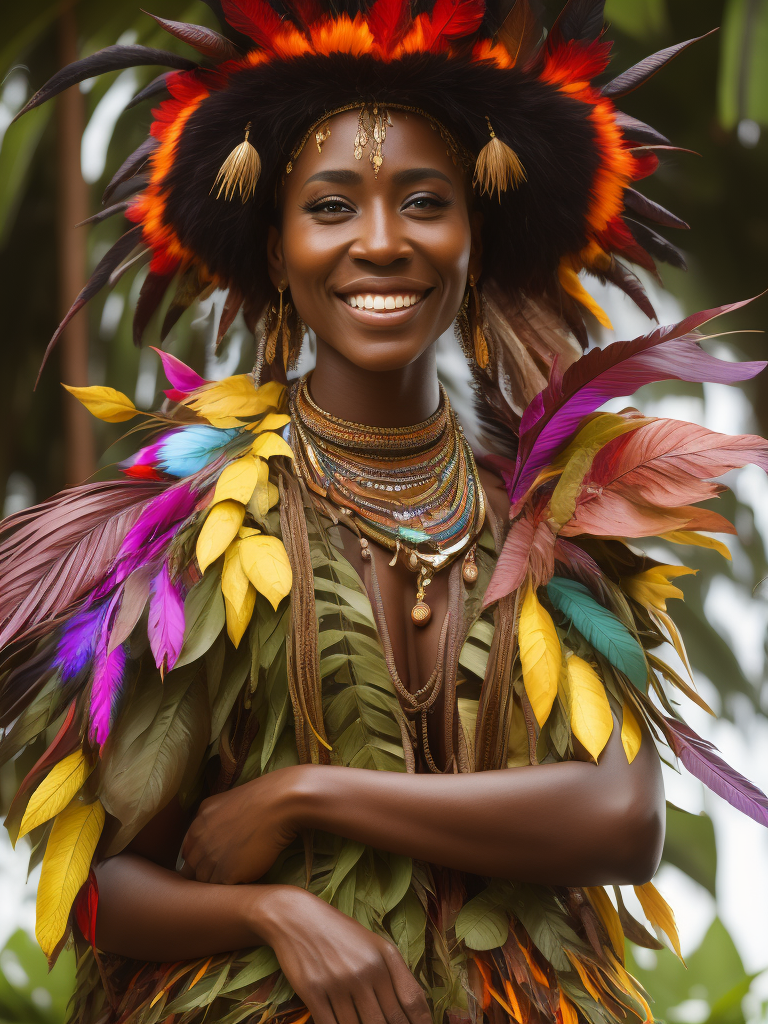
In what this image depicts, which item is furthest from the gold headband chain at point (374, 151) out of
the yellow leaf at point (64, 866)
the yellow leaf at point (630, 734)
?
the yellow leaf at point (64, 866)

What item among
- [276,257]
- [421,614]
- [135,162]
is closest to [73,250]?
[135,162]

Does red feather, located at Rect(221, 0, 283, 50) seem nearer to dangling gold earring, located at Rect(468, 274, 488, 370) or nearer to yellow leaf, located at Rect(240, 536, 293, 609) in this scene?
dangling gold earring, located at Rect(468, 274, 488, 370)

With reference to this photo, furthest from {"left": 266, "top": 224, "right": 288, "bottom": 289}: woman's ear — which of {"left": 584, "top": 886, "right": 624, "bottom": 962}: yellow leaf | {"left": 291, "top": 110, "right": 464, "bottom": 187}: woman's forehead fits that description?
{"left": 584, "top": 886, "right": 624, "bottom": 962}: yellow leaf

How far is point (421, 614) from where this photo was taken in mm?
1266

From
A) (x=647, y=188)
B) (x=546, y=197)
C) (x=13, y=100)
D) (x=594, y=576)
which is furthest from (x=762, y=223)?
(x=13, y=100)

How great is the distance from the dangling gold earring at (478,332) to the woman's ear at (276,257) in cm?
26

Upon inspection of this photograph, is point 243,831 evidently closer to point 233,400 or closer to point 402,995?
point 402,995

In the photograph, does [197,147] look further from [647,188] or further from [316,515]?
[647,188]

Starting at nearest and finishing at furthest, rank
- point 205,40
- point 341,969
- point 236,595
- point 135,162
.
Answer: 1. point 341,969
2. point 236,595
3. point 205,40
4. point 135,162

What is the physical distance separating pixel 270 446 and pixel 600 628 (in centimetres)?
46

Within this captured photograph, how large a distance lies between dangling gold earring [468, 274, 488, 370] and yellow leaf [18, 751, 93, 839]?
739 mm

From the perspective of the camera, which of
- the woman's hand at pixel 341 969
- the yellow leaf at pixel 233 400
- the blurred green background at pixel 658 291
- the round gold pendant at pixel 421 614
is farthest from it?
the blurred green background at pixel 658 291

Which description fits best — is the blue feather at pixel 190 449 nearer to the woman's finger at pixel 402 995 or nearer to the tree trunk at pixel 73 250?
the woman's finger at pixel 402 995

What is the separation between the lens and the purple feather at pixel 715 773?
1162 mm
